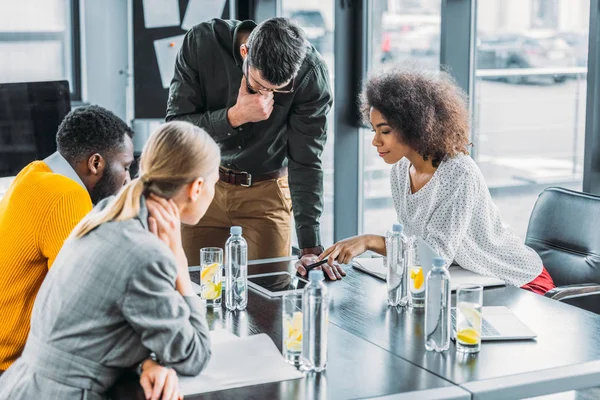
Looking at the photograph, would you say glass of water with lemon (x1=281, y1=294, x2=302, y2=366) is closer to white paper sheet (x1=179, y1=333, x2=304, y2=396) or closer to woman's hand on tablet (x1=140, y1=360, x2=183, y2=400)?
white paper sheet (x1=179, y1=333, x2=304, y2=396)

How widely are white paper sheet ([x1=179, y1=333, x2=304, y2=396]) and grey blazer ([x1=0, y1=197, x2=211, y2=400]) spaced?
0.04 m

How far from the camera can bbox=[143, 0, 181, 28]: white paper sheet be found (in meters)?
4.79

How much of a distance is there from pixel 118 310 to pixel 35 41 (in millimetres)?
3352

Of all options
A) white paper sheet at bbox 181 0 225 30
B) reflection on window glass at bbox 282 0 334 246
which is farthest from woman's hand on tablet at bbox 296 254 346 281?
white paper sheet at bbox 181 0 225 30

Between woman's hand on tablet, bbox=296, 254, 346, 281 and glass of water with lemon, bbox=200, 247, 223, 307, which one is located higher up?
glass of water with lemon, bbox=200, 247, 223, 307

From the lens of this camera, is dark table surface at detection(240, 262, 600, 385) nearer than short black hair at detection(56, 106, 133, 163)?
Yes

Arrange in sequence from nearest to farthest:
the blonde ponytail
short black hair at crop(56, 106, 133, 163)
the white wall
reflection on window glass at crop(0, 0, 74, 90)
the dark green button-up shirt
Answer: the blonde ponytail < short black hair at crop(56, 106, 133, 163) < the dark green button-up shirt < reflection on window glass at crop(0, 0, 74, 90) < the white wall

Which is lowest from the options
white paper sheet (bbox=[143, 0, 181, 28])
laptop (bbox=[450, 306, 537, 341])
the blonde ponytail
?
laptop (bbox=[450, 306, 537, 341])

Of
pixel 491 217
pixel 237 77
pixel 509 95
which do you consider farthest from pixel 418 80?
Answer: pixel 509 95

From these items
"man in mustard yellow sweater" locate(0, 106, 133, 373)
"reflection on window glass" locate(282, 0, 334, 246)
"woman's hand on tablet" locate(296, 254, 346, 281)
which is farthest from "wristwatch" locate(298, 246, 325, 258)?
"reflection on window glass" locate(282, 0, 334, 246)

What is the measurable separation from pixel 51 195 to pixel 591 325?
1351 millimetres

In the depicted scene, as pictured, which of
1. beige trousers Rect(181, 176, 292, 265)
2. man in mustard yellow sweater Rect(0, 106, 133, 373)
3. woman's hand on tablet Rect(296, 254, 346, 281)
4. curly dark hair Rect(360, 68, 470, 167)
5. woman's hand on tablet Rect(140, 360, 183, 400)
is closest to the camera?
woman's hand on tablet Rect(140, 360, 183, 400)

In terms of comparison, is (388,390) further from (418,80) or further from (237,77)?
(237,77)

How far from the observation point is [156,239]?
169 centimetres
